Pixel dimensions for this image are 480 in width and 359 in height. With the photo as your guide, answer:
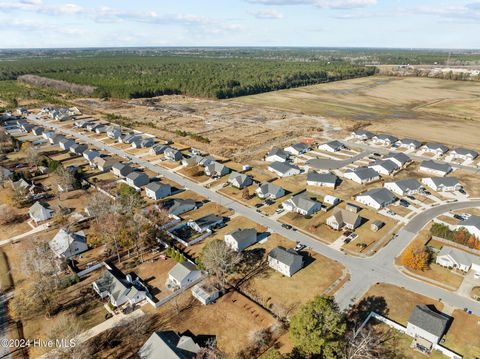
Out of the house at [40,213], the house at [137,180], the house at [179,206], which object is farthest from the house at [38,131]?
Answer: the house at [179,206]

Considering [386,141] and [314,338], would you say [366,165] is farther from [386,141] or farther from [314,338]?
[314,338]

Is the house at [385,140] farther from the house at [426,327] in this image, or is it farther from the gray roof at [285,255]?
the house at [426,327]

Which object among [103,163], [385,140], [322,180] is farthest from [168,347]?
[385,140]

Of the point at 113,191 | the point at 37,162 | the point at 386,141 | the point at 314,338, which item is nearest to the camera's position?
the point at 314,338

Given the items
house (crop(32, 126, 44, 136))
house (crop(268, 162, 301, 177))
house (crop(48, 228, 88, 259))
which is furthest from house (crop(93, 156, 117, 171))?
house (crop(268, 162, 301, 177))

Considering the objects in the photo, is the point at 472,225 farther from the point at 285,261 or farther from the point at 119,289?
the point at 119,289

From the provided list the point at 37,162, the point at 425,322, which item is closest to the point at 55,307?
the point at 425,322
